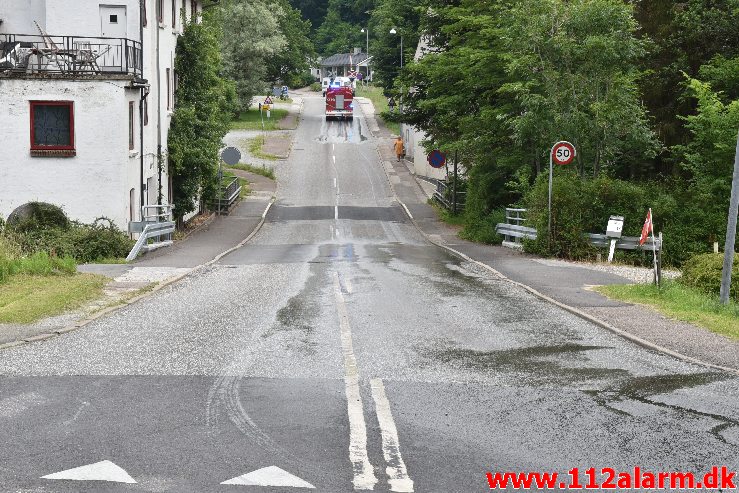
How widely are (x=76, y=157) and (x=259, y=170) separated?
119 ft

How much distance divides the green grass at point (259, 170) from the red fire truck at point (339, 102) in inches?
1124

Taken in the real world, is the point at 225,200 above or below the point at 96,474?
below

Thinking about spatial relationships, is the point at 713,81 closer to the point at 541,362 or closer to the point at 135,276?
the point at 135,276

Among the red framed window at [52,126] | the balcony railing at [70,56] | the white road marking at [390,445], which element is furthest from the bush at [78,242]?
the white road marking at [390,445]

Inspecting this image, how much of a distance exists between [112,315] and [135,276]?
5.75 meters

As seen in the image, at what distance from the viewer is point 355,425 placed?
9039mm

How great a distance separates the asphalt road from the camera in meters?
7.88

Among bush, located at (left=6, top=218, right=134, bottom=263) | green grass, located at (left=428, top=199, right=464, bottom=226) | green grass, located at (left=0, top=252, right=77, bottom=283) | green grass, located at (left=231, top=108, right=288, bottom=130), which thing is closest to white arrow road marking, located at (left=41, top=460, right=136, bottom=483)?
green grass, located at (left=0, top=252, right=77, bottom=283)

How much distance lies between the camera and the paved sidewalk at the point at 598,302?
12961mm

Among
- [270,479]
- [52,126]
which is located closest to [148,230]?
[52,126]

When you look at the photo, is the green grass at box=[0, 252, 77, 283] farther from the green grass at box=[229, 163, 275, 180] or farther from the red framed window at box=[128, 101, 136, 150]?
the green grass at box=[229, 163, 275, 180]

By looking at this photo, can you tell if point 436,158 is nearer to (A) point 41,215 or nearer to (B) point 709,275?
(A) point 41,215

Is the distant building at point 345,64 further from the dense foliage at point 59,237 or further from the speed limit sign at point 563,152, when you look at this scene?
the speed limit sign at point 563,152

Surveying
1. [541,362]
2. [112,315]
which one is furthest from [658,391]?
[112,315]
